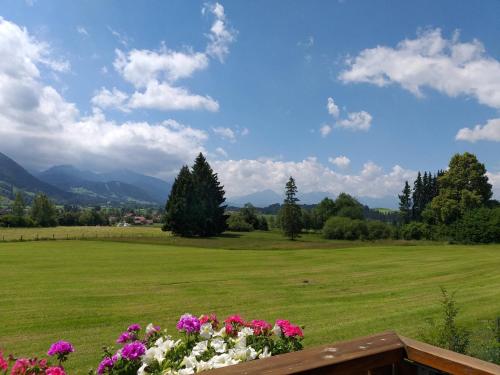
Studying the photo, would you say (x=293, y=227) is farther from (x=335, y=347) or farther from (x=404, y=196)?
(x=335, y=347)

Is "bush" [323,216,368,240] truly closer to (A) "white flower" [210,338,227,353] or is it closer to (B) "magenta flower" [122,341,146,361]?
(A) "white flower" [210,338,227,353]

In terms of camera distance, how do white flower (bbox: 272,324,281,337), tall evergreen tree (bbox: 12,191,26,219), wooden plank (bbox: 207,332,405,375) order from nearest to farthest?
wooden plank (bbox: 207,332,405,375)
white flower (bbox: 272,324,281,337)
tall evergreen tree (bbox: 12,191,26,219)

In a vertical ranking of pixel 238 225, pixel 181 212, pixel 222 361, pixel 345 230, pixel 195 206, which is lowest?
pixel 222 361

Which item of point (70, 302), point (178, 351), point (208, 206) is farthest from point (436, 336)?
point (208, 206)

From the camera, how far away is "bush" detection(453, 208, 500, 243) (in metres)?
50.1

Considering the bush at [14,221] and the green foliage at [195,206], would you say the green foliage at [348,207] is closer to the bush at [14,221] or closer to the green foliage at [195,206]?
the green foliage at [195,206]

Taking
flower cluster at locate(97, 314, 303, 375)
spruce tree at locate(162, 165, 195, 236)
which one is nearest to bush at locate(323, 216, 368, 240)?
spruce tree at locate(162, 165, 195, 236)

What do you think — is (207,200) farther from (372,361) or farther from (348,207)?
(372,361)

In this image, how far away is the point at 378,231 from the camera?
7812cm

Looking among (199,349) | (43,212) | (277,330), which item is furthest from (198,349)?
(43,212)

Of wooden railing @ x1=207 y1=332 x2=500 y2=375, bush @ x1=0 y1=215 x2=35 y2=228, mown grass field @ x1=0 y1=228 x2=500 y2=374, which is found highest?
wooden railing @ x1=207 y1=332 x2=500 y2=375

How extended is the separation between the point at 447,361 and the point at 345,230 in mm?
79660

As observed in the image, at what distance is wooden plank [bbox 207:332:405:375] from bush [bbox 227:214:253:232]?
81.7m

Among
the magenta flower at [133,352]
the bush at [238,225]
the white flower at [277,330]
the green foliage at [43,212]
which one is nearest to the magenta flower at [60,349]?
the magenta flower at [133,352]
